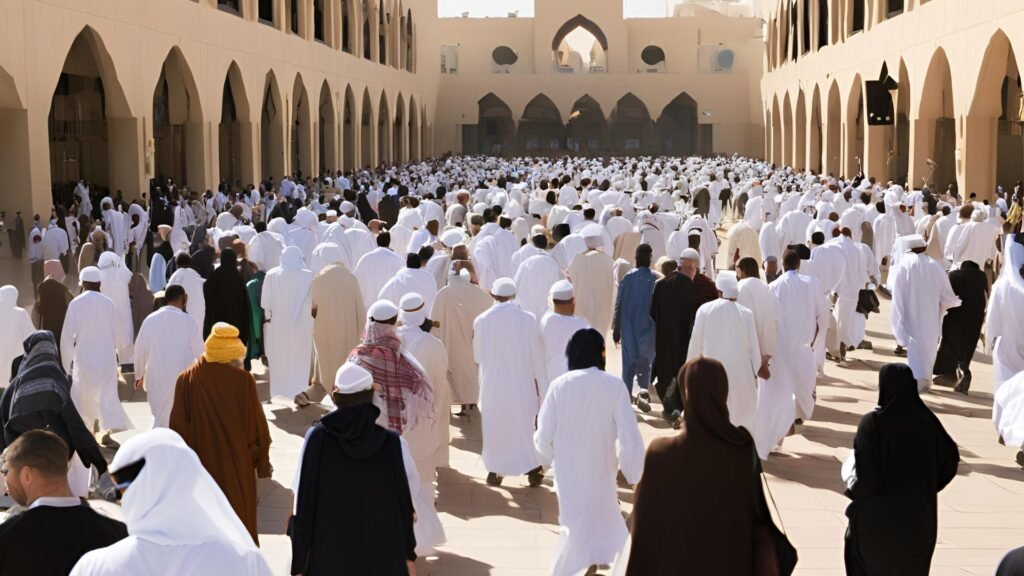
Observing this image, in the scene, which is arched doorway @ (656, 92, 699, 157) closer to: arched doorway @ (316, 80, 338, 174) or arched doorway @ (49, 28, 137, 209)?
arched doorway @ (316, 80, 338, 174)

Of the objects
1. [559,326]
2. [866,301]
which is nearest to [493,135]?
[866,301]

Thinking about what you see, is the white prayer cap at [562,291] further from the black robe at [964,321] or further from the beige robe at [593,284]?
the black robe at [964,321]

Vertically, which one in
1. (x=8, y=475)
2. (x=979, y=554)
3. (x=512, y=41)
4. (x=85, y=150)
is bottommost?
(x=979, y=554)

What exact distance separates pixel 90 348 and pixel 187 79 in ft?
52.7

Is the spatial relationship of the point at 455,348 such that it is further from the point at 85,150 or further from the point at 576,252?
the point at 85,150

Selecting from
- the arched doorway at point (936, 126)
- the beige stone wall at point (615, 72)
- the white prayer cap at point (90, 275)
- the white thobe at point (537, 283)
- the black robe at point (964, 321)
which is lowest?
the black robe at point (964, 321)

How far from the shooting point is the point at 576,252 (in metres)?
10.9

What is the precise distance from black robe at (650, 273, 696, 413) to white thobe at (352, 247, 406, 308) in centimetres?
278

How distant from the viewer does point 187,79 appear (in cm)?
2280

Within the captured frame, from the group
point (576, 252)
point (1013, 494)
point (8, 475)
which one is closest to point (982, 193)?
point (576, 252)

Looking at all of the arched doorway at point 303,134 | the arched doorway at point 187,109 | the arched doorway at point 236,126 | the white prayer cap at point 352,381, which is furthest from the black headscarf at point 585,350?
the arched doorway at point 303,134

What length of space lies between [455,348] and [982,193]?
15.4m

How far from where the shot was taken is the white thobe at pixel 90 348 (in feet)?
25.1

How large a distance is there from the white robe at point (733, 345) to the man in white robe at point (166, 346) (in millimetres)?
2927
